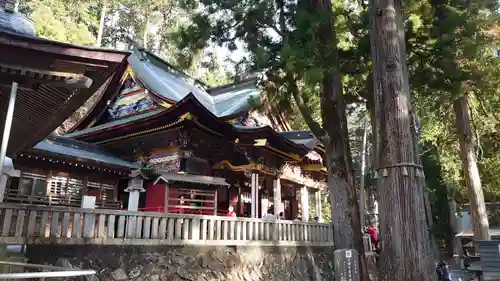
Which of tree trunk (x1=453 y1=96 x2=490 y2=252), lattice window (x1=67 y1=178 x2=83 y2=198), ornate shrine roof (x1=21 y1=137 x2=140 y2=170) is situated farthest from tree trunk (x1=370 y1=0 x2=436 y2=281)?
lattice window (x1=67 y1=178 x2=83 y2=198)

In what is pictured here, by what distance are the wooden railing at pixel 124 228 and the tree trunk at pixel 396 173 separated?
15.6 ft

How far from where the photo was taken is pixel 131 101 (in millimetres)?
14727

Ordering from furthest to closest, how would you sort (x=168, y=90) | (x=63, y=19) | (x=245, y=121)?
(x=63, y=19) < (x=245, y=121) < (x=168, y=90)

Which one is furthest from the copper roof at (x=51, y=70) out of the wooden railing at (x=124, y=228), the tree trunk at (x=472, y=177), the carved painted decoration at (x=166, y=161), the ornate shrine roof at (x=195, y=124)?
the tree trunk at (x=472, y=177)

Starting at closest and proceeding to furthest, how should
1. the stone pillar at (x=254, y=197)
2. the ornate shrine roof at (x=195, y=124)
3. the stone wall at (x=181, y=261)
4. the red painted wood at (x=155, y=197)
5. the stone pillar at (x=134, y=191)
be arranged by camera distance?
the stone wall at (x=181, y=261) → the stone pillar at (x=134, y=191) → the ornate shrine roof at (x=195, y=124) → the red painted wood at (x=155, y=197) → the stone pillar at (x=254, y=197)

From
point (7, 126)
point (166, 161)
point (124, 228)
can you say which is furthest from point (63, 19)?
point (7, 126)

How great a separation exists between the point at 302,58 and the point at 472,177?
646 centimetres

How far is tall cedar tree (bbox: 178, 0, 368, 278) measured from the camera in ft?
26.7

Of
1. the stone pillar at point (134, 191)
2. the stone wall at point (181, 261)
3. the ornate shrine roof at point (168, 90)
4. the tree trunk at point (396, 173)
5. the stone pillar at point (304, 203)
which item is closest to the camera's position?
the tree trunk at point (396, 173)

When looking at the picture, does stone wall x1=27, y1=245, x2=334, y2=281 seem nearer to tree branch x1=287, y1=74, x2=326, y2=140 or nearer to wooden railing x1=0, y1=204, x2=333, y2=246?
wooden railing x1=0, y1=204, x2=333, y2=246

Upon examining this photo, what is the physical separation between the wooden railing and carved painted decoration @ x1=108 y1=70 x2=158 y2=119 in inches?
248

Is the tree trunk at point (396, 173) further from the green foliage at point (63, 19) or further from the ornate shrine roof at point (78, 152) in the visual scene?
the green foliage at point (63, 19)

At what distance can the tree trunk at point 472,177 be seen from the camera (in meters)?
10.1

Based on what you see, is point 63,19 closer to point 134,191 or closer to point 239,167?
point 239,167
